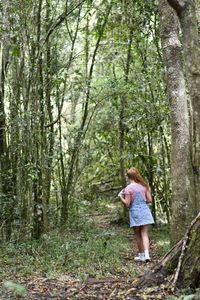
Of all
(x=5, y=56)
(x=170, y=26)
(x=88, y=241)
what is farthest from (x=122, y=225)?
(x=170, y=26)

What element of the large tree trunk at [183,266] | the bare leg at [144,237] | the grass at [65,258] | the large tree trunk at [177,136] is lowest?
the grass at [65,258]

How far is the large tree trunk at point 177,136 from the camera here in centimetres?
533

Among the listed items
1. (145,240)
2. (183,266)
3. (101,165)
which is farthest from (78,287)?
(101,165)

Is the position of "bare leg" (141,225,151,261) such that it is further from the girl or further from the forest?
the forest

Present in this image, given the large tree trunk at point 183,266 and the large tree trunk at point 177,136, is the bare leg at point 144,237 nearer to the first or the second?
the large tree trunk at point 177,136

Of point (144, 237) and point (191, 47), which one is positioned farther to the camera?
point (144, 237)

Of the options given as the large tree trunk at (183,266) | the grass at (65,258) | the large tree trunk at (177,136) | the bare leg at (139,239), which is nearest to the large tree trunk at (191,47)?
the large tree trunk at (177,136)

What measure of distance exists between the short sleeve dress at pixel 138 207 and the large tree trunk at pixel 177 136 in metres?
1.22

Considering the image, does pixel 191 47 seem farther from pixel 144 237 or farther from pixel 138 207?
pixel 144 237

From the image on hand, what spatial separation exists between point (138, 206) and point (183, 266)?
285cm

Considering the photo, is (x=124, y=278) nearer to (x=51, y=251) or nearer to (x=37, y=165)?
(x=51, y=251)

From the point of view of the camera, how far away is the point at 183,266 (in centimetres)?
397

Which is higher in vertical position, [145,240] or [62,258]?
[145,240]

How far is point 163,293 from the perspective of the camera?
3.82 m
